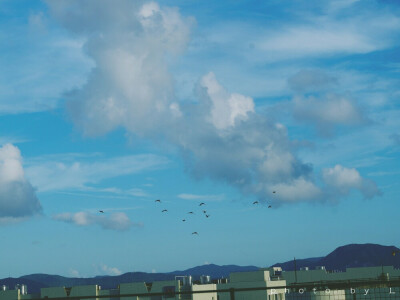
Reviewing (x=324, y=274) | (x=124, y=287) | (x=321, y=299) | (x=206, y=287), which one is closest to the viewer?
(x=321, y=299)

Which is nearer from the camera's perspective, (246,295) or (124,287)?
(246,295)

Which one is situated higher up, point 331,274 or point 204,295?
point 331,274

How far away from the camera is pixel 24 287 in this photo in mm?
117375

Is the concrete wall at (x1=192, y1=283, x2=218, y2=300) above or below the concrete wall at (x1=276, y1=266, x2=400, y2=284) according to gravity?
below

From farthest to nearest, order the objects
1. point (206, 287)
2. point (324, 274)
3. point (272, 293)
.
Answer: point (324, 274)
point (206, 287)
point (272, 293)

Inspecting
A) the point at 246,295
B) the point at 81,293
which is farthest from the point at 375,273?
the point at 81,293

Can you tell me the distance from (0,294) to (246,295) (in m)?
49.2

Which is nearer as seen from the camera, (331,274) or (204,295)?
(204,295)

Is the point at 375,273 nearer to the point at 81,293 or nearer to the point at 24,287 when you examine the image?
the point at 81,293

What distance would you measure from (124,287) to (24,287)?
78.2ft

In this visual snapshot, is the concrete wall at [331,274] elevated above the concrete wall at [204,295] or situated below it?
above

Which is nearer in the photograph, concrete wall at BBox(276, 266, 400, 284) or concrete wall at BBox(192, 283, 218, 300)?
concrete wall at BBox(192, 283, 218, 300)

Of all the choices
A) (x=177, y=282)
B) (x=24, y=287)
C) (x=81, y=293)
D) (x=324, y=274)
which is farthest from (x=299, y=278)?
(x=24, y=287)

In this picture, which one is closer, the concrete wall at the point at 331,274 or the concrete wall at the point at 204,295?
the concrete wall at the point at 204,295
